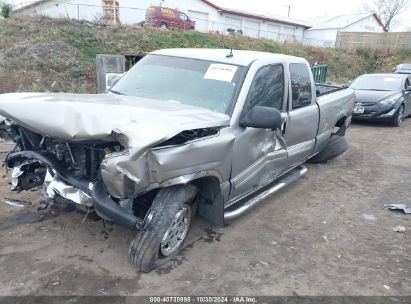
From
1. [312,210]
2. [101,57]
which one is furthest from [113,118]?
[101,57]

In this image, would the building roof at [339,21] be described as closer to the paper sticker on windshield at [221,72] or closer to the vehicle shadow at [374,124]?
the vehicle shadow at [374,124]

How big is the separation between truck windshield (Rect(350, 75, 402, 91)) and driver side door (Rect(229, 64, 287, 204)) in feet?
25.4

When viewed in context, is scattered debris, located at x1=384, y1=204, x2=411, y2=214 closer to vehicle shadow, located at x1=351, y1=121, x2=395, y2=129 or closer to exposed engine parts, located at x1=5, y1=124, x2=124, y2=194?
exposed engine parts, located at x1=5, y1=124, x2=124, y2=194

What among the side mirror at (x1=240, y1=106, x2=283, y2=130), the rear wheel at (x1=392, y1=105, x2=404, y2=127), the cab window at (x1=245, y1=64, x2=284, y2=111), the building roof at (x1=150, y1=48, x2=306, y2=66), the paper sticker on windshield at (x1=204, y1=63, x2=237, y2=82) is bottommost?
the rear wheel at (x1=392, y1=105, x2=404, y2=127)

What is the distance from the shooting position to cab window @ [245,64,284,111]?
13.0ft

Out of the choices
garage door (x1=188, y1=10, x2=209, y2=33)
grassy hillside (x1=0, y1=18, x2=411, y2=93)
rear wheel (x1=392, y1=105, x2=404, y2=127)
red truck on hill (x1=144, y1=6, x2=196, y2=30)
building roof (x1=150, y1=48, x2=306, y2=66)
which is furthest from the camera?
garage door (x1=188, y1=10, x2=209, y2=33)

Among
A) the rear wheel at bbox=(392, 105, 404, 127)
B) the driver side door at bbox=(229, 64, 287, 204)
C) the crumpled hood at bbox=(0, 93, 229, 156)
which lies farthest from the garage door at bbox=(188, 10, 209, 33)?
the crumpled hood at bbox=(0, 93, 229, 156)

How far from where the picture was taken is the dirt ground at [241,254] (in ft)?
10.2

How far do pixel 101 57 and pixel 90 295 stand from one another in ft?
18.7

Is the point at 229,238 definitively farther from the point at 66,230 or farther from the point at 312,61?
the point at 312,61

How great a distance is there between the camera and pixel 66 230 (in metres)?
3.85

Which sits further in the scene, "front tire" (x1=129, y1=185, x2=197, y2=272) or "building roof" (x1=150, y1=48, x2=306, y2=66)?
"building roof" (x1=150, y1=48, x2=306, y2=66)

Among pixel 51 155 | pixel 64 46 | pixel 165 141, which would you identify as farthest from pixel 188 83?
pixel 64 46

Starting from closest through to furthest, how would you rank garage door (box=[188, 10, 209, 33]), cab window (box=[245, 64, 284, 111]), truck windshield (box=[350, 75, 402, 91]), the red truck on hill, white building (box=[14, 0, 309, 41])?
1. cab window (box=[245, 64, 284, 111])
2. truck windshield (box=[350, 75, 402, 91])
3. the red truck on hill
4. white building (box=[14, 0, 309, 41])
5. garage door (box=[188, 10, 209, 33])
